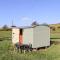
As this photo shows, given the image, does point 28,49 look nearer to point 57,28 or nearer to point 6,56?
point 6,56

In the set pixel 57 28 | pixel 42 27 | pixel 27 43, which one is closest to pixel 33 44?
pixel 27 43

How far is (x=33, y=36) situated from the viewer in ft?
91.2

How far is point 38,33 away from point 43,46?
5.92 feet

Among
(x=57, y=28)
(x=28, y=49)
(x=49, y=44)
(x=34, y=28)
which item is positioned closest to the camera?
(x=28, y=49)

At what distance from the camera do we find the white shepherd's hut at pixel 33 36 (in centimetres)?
2789

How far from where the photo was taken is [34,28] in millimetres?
27969

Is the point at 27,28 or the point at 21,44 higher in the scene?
the point at 27,28

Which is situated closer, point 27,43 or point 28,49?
point 28,49

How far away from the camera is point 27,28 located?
28094 mm

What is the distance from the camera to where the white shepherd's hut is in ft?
91.5

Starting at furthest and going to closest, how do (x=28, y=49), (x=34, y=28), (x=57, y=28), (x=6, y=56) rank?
1. (x=57, y=28)
2. (x=34, y=28)
3. (x=28, y=49)
4. (x=6, y=56)

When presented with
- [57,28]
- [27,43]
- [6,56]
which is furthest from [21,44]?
[57,28]

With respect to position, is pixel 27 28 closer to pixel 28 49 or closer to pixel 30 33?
pixel 30 33

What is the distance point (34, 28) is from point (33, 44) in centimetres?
184
